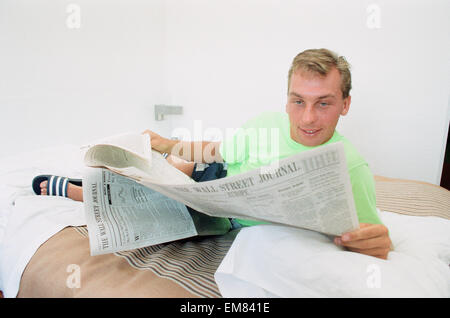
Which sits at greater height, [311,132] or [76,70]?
[76,70]

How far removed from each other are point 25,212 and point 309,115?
741mm

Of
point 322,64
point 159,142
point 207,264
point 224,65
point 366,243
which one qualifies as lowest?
point 207,264

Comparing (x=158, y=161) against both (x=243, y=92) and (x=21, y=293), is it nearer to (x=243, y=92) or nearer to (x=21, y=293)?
(x=21, y=293)

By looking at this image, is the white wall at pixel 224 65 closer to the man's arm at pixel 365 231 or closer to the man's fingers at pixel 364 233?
the man's arm at pixel 365 231

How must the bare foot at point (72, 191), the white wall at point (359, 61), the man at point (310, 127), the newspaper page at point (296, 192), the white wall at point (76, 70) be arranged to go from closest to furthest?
the newspaper page at point (296, 192) < the man at point (310, 127) < the bare foot at point (72, 191) < the white wall at point (76, 70) < the white wall at point (359, 61)

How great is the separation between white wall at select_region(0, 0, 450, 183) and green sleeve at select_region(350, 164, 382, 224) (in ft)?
2.70

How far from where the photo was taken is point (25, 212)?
0.66m

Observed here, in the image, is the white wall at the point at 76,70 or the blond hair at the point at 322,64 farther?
the white wall at the point at 76,70

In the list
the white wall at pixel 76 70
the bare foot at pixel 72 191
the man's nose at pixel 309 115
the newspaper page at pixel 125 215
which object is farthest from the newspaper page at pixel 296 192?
the white wall at pixel 76 70

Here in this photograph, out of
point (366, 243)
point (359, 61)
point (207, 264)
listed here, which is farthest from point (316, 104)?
point (359, 61)

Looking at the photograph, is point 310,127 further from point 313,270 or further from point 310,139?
point 313,270

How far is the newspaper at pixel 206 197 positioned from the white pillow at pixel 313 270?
0.03m

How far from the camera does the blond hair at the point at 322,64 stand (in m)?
0.62
